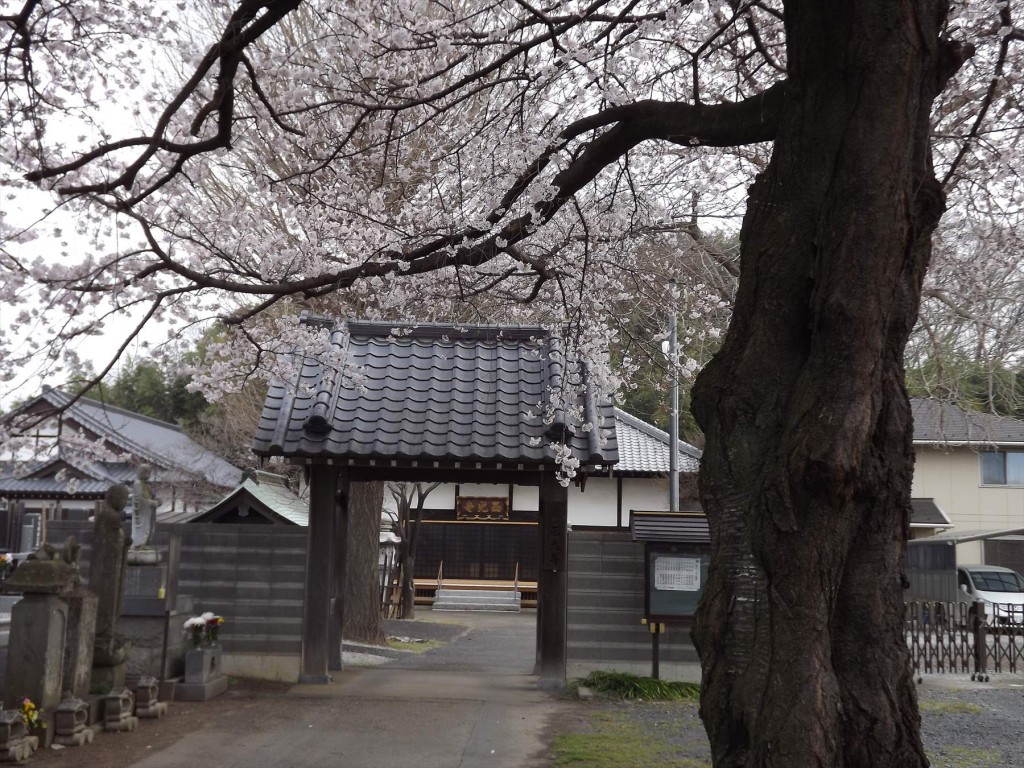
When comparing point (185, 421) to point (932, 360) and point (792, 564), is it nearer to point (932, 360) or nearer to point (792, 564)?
point (932, 360)

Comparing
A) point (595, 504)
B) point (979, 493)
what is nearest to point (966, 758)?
point (595, 504)

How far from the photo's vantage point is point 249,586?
11.7m

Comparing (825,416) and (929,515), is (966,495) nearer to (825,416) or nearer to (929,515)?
(929,515)

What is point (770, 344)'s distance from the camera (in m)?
A: 4.78

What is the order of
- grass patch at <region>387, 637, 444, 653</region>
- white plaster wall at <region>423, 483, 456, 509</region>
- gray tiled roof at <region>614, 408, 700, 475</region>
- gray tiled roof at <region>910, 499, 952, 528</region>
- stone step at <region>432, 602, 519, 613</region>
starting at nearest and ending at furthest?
grass patch at <region>387, 637, 444, 653</region>
gray tiled roof at <region>614, 408, 700, 475</region>
gray tiled roof at <region>910, 499, 952, 528</region>
stone step at <region>432, 602, 519, 613</region>
white plaster wall at <region>423, 483, 456, 509</region>

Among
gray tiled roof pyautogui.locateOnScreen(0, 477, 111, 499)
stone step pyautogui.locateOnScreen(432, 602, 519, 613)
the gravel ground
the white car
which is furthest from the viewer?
stone step pyautogui.locateOnScreen(432, 602, 519, 613)

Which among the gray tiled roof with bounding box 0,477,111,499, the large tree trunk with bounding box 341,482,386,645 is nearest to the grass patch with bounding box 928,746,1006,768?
the large tree trunk with bounding box 341,482,386,645

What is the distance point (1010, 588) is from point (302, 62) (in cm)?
2442

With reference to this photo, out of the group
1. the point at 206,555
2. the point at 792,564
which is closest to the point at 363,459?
the point at 206,555

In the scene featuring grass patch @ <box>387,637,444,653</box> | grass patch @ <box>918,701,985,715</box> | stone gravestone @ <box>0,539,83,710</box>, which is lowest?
grass patch @ <box>387,637,444,653</box>

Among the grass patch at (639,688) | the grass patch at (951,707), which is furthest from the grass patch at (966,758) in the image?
the grass patch at (639,688)

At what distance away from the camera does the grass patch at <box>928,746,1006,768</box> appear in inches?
320

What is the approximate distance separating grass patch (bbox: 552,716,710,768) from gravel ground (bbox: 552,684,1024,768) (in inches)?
3.7

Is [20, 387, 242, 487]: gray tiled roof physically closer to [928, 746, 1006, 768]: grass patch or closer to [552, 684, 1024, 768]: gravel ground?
[552, 684, 1024, 768]: gravel ground
